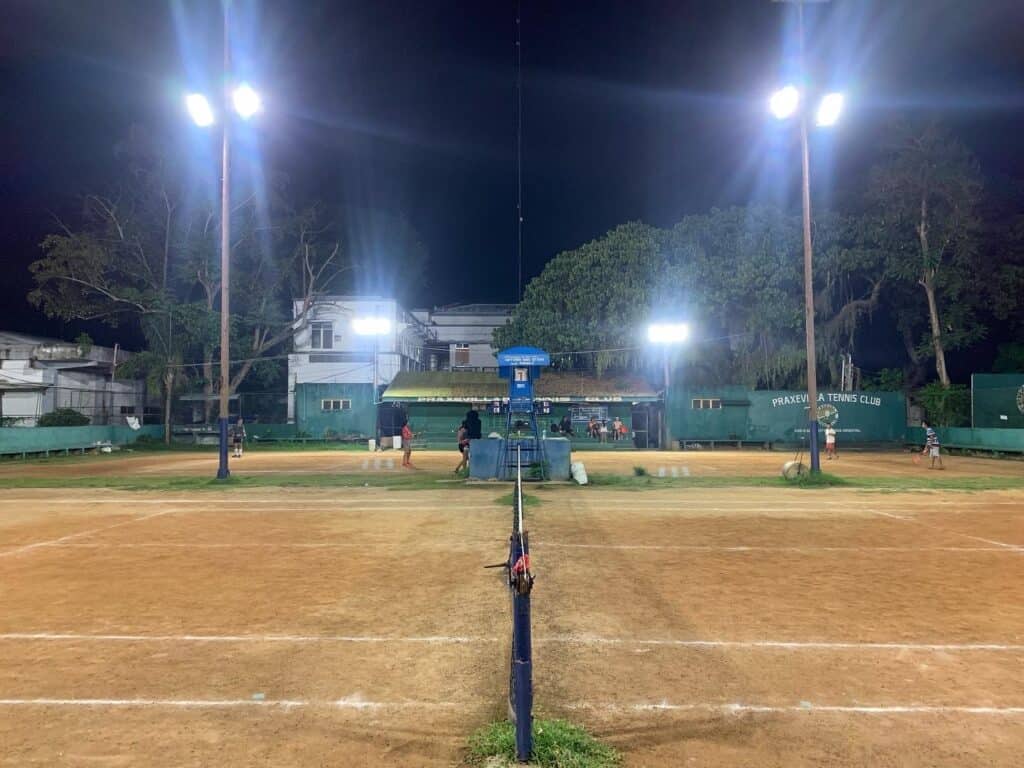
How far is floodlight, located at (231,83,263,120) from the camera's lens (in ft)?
61.9

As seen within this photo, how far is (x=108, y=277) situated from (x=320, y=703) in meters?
46.1

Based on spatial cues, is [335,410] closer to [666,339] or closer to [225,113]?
[666,339]

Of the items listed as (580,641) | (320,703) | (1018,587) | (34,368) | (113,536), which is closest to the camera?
(320,703)

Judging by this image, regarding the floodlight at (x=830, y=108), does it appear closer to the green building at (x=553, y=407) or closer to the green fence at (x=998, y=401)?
the green fence at (x=998, y=401)

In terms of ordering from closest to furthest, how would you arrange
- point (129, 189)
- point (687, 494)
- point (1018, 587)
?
point (1018, 587), point (687, 494), point (129, 189)

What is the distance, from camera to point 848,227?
42469 mm

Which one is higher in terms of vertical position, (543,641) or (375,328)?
(375,328)

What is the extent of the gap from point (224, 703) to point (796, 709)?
12.7 feet

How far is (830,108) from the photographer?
59.2 ft

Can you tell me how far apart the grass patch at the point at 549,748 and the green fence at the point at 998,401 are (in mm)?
35405

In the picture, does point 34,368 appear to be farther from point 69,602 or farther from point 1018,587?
point 1018,587

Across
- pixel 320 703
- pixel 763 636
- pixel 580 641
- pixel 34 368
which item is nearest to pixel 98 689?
pixel 320 703

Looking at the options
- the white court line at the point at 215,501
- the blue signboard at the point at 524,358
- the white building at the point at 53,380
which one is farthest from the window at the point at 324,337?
the white court line at the point at 215,501

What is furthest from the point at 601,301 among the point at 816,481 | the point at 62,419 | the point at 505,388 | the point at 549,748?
the point at 549,748
